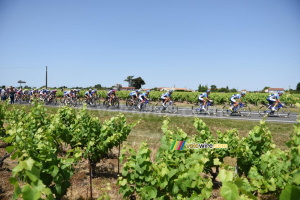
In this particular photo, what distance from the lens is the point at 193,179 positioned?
238 cm

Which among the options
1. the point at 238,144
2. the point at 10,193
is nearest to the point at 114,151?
the point at 10,193

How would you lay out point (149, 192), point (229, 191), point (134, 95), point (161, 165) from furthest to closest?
point (134, 95) → point (161, 165) → point (149, 192) → point (229, 191)

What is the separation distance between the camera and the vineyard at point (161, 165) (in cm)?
158

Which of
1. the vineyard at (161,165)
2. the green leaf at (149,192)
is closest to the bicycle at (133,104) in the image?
the vineyard at (161,165)

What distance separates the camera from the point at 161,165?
109 inches

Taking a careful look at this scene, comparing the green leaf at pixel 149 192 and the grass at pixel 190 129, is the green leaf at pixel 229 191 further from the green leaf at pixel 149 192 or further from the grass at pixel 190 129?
the grass at pixel 190 129

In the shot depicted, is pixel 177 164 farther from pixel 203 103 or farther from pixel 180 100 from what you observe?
pixel 180 100

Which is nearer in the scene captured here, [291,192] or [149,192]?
[291,192]

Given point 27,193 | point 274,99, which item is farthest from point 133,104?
point 27,193

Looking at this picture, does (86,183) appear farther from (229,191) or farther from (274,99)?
(274,99)

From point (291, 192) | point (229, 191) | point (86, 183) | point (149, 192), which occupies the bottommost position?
point (86, 183)

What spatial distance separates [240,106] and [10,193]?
16204 mm

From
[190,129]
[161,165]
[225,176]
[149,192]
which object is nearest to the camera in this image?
[225,176]

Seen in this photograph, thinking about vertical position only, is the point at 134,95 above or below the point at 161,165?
above
